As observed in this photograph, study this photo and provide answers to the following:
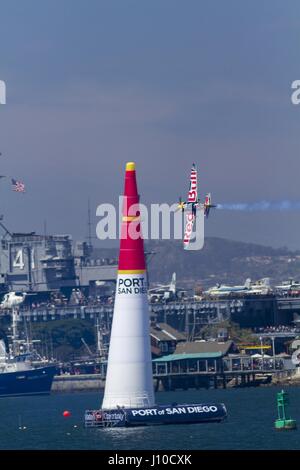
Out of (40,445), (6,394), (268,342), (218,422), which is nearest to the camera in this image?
(40,445)

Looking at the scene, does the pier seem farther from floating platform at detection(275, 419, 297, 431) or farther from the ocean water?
floating platform at detection(275, 419, 297, 431)

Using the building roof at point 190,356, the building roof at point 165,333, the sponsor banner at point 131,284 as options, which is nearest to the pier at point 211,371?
the building roof at point 190,356

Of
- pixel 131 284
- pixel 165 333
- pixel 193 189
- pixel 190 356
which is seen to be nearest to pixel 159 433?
pixel 131 284

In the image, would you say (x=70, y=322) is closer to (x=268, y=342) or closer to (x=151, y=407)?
(x=268, y=342)

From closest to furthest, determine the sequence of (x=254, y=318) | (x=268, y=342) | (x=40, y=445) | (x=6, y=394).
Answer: (x=40, y=445)
(x=6, y=394)
(x=268, y=342)
(x=254, y=318)

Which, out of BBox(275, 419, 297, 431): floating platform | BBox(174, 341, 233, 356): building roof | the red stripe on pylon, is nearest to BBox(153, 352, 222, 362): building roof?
BBox(174, 341, 233, 356): building roof

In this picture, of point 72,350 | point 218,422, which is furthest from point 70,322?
point 218,422
